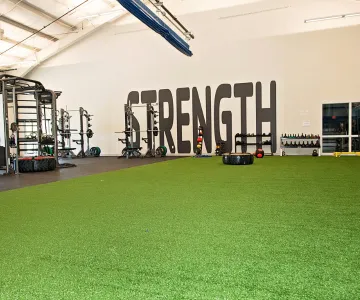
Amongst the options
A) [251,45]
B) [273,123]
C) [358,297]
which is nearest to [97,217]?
[358,297]

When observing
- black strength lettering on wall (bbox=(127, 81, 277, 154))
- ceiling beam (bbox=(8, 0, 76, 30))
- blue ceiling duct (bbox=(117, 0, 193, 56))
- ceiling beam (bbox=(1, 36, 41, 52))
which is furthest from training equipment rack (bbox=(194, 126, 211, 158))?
ceiling beam (bbox=(1, 36, 41, 52))

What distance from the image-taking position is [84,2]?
31.2ft

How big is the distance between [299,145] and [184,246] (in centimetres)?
868

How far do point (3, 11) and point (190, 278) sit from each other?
10.7 meters

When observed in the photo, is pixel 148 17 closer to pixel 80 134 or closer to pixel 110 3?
pixel 110 3

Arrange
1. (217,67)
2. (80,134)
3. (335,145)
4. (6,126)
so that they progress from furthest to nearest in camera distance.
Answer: (80,134) → (217,67) → (335,145) → (6,126)

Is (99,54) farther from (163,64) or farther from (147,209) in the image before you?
(147,209)

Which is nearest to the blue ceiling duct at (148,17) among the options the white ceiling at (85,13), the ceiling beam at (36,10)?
the white ceiling at (85,13)

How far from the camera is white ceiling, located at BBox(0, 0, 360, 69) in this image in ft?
30.3

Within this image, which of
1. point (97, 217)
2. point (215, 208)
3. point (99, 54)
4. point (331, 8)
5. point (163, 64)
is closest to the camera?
point (97, 217)

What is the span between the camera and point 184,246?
1.71 m

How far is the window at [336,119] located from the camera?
366 inches

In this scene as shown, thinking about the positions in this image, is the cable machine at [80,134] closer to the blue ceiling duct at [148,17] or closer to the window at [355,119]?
the blue ceiling duct at [148,17]

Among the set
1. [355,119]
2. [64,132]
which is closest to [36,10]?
[64,132]
